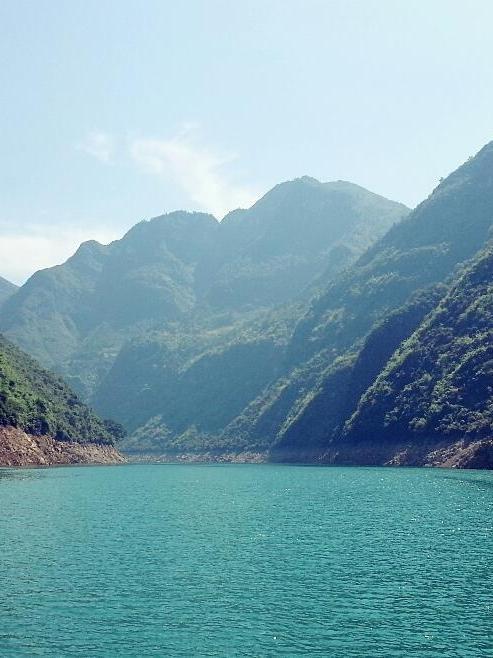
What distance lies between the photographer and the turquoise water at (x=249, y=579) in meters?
34.9

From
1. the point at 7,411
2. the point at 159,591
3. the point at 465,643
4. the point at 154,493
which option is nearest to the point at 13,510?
the point at 154,493

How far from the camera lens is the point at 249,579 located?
158 ft

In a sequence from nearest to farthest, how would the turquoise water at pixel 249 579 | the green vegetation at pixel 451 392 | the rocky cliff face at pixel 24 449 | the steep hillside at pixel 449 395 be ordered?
1. the turquoise water at pixel 249 579
2. the steep hillside at pixel 449 395
3. the green vegetation at pixel 451 392
4. the rocky cliff face at pixel 24 449

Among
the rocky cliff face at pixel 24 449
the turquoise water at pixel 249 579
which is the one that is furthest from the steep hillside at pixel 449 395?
the rocky cliff face at pixel 24 449

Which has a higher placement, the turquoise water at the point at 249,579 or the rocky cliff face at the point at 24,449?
the rocky cliff face at the point at 24,449

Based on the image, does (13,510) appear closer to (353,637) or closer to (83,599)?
(83,599)

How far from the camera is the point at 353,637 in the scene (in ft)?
116

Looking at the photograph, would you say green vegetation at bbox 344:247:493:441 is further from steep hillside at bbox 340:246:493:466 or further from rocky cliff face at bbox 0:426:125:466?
rocky cliff face at bbox 0:426:125:466

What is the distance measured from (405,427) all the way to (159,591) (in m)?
147

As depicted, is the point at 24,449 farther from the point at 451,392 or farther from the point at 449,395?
the point at 451,392

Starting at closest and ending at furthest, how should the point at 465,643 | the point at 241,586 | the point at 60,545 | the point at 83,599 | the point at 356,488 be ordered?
the point at 465,643 < the point at 83,599 < the point at 241,586 < the point at 60,545 < the point at 356,488

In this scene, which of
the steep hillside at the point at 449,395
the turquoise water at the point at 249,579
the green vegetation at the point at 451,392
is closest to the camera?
the turquoise water at the point at 249,579

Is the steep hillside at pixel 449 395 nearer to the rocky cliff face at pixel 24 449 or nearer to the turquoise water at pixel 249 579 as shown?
the turquoise water at pixel 249 579

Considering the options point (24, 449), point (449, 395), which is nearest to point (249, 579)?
point (449, 395)
